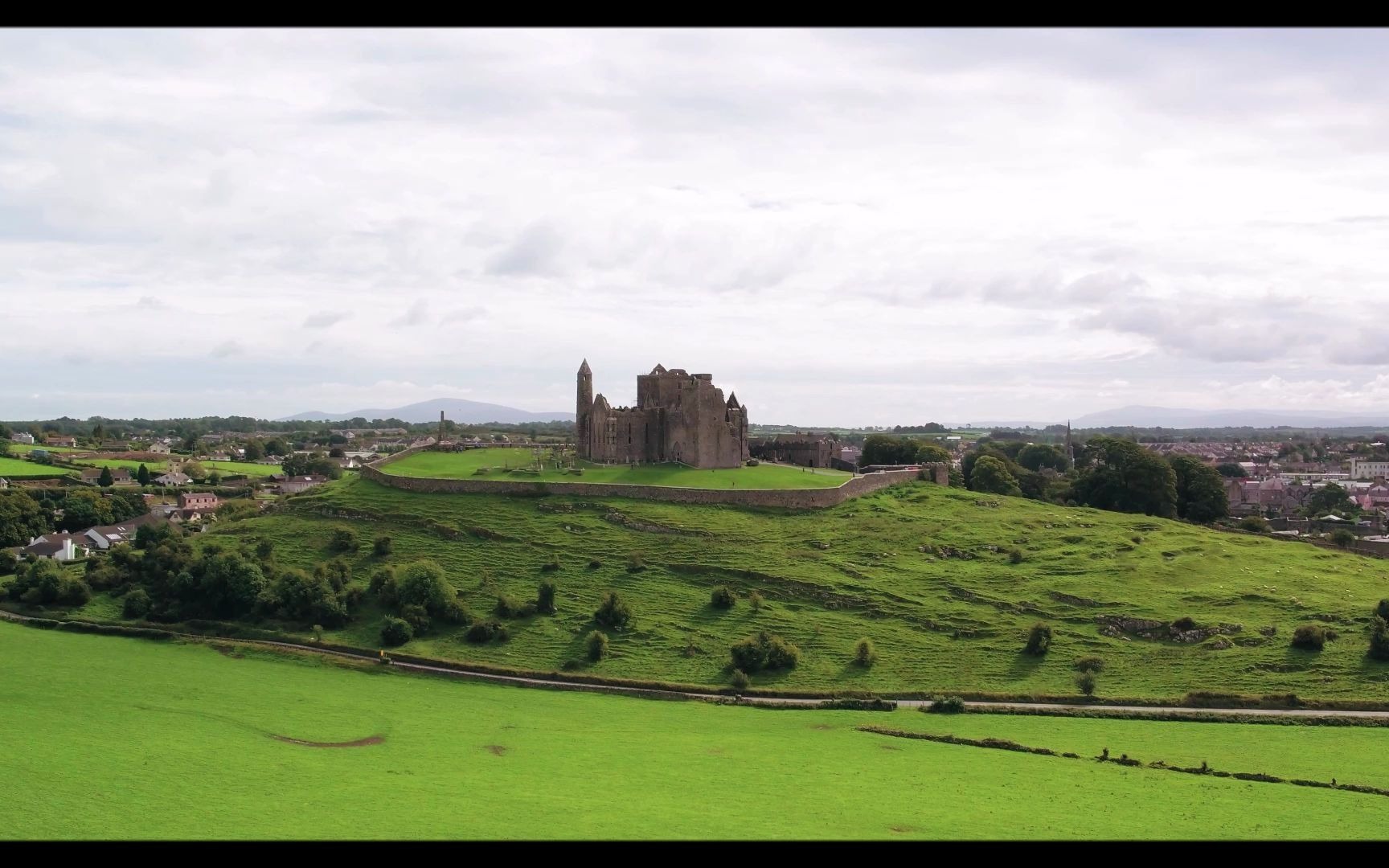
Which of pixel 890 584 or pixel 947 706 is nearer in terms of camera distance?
pixel 947 706

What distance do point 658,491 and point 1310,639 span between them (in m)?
41.4

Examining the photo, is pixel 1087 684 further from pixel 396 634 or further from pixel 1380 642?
pixel 396 634

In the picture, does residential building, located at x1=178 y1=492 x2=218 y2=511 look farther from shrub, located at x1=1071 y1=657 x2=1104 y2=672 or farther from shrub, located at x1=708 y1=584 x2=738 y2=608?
shrub, located at x1=1071 y1=657 x2=1104 y2=672

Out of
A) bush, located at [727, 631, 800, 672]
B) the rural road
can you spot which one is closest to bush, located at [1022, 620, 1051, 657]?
the rural road

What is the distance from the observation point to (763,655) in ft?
190

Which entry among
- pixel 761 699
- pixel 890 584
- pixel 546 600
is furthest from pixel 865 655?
pixel 546 600

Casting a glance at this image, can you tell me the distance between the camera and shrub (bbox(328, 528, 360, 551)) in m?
76.2

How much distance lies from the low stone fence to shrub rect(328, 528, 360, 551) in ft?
26.9

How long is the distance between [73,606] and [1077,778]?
61.5m

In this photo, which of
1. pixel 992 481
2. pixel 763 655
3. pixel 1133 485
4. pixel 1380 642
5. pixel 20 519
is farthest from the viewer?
pixel 992 481

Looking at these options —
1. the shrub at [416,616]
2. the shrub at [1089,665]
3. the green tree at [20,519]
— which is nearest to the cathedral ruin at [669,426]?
the shrub at [416,616]

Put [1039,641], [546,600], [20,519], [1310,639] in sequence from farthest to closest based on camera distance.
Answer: [20,519]
[546,600]
[1039,641]
[1310,639]

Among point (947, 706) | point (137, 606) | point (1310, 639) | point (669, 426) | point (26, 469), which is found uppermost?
point (669, 426)
